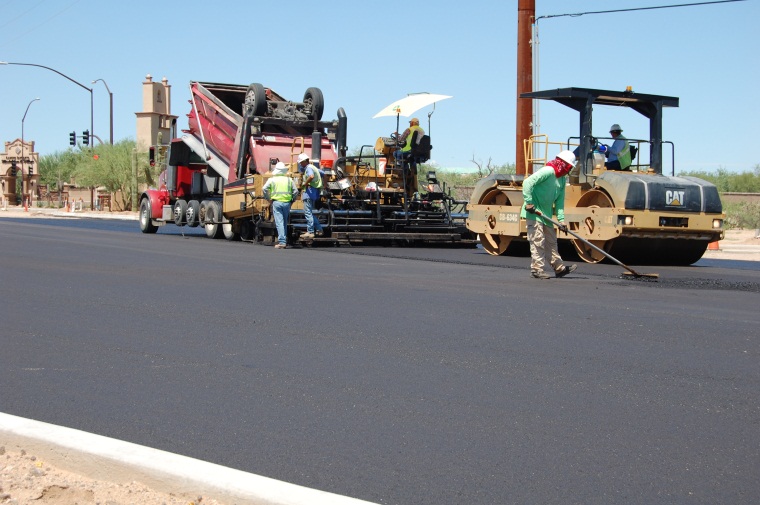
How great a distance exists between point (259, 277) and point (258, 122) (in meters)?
9.46

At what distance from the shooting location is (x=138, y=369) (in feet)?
21.3

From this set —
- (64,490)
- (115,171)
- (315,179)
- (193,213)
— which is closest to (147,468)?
(64,490)

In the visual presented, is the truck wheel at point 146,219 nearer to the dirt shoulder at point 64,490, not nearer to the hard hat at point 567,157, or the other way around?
A: the hard hat at point 567,157

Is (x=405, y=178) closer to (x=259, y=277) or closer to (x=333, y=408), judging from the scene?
(x=259, y=277)

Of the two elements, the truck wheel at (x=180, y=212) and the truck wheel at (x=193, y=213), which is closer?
the truck wheel at (x=193, y=213)

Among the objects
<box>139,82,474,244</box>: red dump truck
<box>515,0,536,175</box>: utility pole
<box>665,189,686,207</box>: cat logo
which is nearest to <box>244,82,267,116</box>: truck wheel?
<box>139,82,474,244</box>: red dump truck

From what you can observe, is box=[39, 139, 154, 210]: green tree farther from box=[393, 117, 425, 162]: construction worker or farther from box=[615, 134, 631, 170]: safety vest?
box=[615, 134, 631, 170]: safety vest

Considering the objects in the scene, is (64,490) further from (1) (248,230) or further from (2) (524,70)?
(2) (524,70)

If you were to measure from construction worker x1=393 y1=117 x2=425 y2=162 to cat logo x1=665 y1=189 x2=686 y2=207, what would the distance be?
20.2 feet

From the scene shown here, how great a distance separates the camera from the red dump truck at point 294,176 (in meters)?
20.2

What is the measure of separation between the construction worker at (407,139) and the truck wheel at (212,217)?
449 cm

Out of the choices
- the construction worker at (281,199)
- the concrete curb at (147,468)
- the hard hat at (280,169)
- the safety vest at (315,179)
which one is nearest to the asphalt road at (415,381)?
the concrete curb at (147,468)

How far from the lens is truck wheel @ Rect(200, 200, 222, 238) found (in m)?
23.2

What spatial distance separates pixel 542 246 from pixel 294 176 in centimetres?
838
